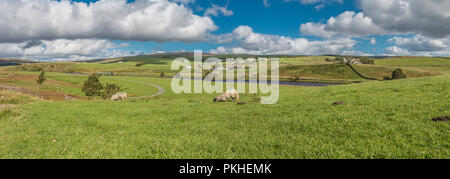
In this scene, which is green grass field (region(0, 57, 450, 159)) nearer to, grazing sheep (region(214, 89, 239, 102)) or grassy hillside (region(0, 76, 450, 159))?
grassy hillside (region(0, 76, 450, 159))

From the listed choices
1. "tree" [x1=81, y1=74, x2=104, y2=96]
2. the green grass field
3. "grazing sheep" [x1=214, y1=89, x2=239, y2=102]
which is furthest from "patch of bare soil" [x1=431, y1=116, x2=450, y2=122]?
"tree" [x1=81, y1=74, x2=104, y2=96]

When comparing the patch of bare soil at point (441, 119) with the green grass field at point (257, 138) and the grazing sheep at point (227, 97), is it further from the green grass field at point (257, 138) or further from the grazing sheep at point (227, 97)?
the grazing sheep at point (227, 97)

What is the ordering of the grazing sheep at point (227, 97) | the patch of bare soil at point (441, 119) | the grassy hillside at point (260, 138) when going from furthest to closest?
the grazing sheep at point (227, 97) → the patch of bare soil at point (441, 119) → the grassy hillside at point (260, 138)

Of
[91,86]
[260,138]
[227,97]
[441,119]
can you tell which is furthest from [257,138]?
[91,86]

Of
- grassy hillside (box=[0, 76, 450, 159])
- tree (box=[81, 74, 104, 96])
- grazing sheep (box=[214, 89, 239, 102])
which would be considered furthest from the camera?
tree (box=[81, 74, 104, 96])

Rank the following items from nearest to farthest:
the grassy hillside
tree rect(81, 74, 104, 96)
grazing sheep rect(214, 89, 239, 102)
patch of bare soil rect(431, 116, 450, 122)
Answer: the grassy hillside < patch of bare soil rect(431, 116, 450, 122) < grazing sheep rect(214, 89, 239, 102) < tree rect(81, 74, 104, 96)

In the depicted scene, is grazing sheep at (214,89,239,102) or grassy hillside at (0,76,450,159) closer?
grassy hillside at (0,76,450,159)

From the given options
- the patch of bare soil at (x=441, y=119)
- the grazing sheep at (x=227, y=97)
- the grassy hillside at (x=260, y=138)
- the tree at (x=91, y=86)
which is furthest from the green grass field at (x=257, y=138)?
the tree at (x=91, y=86)

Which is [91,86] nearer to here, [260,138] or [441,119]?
[260,138]
